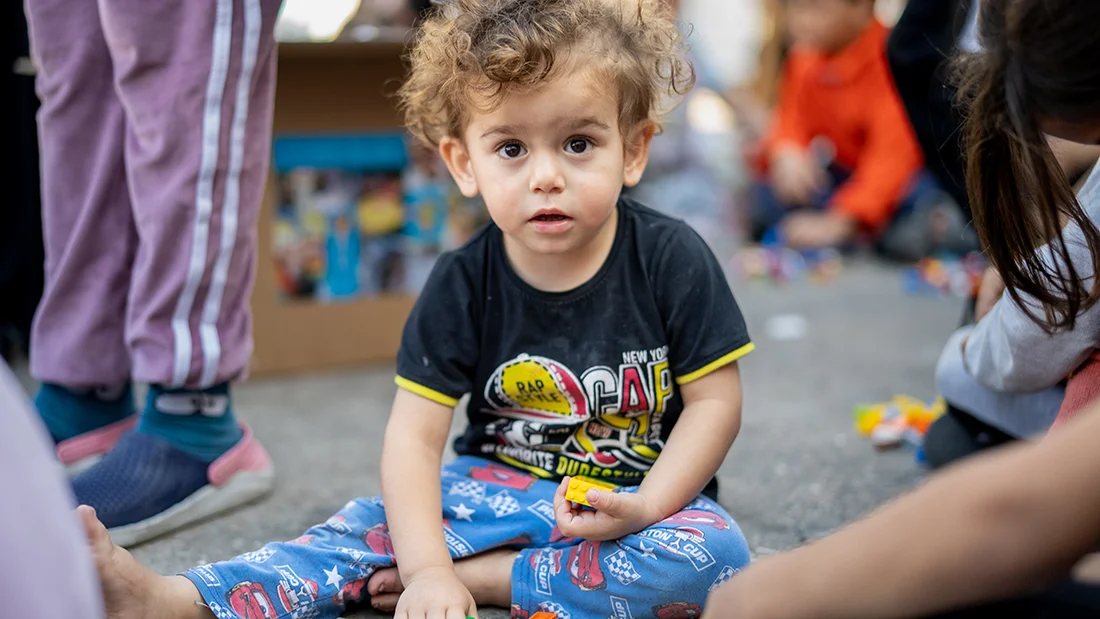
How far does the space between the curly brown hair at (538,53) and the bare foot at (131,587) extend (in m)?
0.65

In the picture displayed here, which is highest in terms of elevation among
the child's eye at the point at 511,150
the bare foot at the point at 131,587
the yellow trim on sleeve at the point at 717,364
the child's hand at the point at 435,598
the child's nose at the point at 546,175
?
the child's eye at the point at 511,150

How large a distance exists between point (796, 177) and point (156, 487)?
10.0ft

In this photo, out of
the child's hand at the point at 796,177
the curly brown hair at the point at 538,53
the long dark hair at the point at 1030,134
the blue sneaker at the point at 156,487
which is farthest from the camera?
the child's hand at the point at 796,177

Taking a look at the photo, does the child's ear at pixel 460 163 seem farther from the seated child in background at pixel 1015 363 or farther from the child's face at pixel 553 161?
the seated child in background at pixel 1015 363

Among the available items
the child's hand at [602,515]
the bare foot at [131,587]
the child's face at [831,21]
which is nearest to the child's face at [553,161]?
the child's hand at [602,515]

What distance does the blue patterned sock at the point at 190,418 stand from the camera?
1.63 metres

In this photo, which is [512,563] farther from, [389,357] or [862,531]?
[389,357]

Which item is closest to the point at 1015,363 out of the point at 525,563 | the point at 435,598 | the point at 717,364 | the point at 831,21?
the point at 717,364

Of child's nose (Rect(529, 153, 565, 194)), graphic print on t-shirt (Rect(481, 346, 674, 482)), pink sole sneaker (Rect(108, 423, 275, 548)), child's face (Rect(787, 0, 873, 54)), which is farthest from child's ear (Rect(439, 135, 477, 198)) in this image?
child's face (Rect(787, 0, 873, 54))

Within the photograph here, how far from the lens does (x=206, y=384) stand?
63.1 inches

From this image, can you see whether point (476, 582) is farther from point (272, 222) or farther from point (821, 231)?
point (821, 231)

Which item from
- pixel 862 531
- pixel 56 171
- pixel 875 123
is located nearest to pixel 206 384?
pixel 56 171

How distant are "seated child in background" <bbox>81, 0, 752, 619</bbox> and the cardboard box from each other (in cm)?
95

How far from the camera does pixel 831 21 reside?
3893mm
